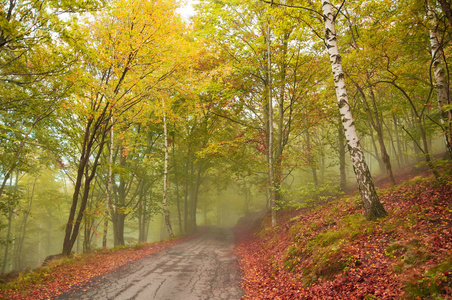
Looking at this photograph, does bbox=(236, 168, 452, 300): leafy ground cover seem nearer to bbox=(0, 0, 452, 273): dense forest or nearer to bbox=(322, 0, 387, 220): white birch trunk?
bbox=(322, 0, 387, 220): white birch trunk

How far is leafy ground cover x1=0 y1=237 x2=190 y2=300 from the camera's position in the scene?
5833mm

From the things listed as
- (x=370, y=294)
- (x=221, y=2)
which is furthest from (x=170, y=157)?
(x=370, y=294)

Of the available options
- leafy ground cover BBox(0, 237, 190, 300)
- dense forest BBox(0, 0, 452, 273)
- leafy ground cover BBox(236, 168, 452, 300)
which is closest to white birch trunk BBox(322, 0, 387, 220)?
dense forest BBox(0, 0, 452, 273)

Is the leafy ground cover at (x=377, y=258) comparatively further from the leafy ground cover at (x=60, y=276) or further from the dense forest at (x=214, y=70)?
the leafy ground cover at (x=60, y=276)

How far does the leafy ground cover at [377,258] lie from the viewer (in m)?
3.64

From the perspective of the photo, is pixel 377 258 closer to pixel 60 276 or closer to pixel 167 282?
pixel 167 282

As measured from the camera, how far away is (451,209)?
5.00 metres

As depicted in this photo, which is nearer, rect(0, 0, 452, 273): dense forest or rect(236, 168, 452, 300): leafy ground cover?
rect(236, 168, 452, 300): leafy ground cover

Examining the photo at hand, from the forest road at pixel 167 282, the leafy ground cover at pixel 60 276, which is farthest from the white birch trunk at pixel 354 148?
the leafy ground cover at pixel 60 276

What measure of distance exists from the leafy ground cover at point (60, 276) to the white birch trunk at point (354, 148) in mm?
8655

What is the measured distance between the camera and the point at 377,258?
4.58m

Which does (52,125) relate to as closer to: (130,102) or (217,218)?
(130,102)

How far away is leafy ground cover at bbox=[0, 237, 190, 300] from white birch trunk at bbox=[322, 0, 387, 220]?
8.65 metres

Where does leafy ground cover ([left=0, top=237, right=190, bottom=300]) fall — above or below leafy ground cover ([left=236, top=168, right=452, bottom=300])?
below
